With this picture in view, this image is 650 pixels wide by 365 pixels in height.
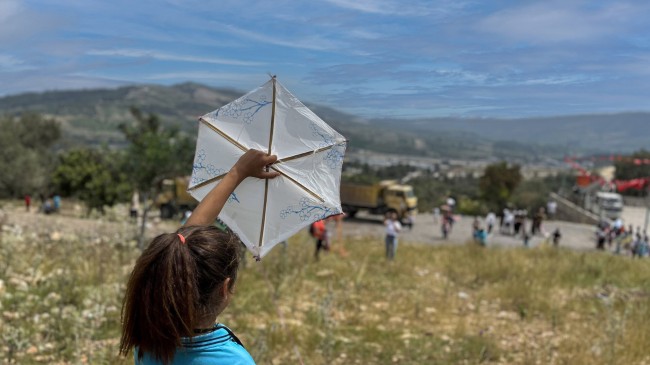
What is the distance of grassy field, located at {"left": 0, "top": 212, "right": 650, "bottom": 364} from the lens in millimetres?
6496

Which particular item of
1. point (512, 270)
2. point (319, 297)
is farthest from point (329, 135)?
point (512, 270)

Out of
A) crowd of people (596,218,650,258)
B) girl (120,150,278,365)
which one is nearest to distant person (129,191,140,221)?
girl (120,150,278,365)

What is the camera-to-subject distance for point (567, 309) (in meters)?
9.71

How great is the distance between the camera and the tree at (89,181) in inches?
1340

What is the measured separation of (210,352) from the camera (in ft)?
5.90

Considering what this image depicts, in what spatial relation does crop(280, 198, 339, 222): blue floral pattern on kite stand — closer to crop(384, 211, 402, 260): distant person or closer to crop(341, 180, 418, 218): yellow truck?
crop(384, 211, 402, 260): distant person

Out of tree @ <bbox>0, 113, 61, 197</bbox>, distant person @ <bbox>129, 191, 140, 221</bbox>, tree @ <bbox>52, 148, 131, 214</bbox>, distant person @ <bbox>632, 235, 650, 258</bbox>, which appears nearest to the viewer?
distant person @ <bbox>129, 191, 140, 221</bbox>

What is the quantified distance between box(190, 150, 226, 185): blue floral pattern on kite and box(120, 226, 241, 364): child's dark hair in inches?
33.6

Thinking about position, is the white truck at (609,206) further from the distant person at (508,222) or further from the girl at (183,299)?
the girl at (183,299)

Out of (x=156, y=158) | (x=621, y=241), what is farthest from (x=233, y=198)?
(x=621, y=241)

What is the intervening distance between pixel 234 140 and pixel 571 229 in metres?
33.0

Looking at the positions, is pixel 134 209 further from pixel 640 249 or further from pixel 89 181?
pixel 640 249

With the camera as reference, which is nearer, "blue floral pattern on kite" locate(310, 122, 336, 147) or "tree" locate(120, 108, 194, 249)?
"blue floral pattern on kite" locate(310, 122, 336, 147)

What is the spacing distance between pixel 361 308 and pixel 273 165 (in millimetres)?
6981
